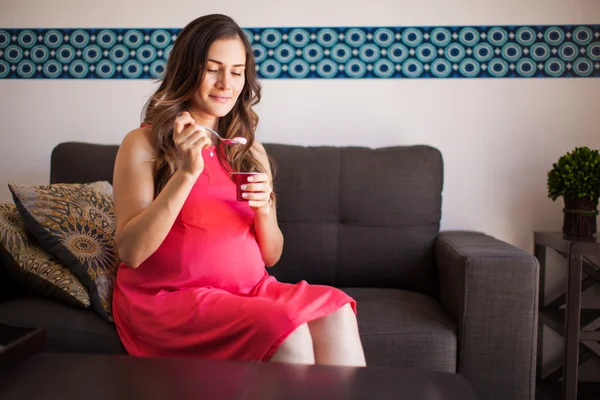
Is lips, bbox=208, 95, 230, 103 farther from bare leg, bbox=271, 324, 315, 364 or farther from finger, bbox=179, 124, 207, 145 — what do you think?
bare leg, bbox=271, 324, 315, 364

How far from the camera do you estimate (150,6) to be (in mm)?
2555

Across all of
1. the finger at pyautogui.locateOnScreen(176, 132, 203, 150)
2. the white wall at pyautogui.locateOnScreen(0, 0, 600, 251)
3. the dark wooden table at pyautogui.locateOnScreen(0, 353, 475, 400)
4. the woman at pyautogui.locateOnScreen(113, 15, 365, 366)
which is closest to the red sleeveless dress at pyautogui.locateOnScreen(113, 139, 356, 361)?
the woman at pyautogui.locateOnScreen(113, 15, 365, 366)

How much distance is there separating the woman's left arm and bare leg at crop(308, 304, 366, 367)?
0.35 m

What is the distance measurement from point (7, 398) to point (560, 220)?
7.54 feet

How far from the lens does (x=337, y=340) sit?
1.28 m

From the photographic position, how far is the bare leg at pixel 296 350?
1206 mm

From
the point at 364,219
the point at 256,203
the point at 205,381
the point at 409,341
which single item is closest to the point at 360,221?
the point at 364,219

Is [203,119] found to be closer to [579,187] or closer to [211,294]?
[211,294]

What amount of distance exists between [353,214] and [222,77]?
2.75 feet

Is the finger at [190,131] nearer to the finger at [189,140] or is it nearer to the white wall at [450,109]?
the finger at [189,140]

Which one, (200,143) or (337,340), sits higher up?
(200,143)

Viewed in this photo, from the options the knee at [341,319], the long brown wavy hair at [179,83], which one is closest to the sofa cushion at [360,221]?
the long brown wavy hair at [179,83]

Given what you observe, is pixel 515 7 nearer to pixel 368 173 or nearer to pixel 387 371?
pixel 368 173

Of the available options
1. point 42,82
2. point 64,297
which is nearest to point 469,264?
point 64,297
